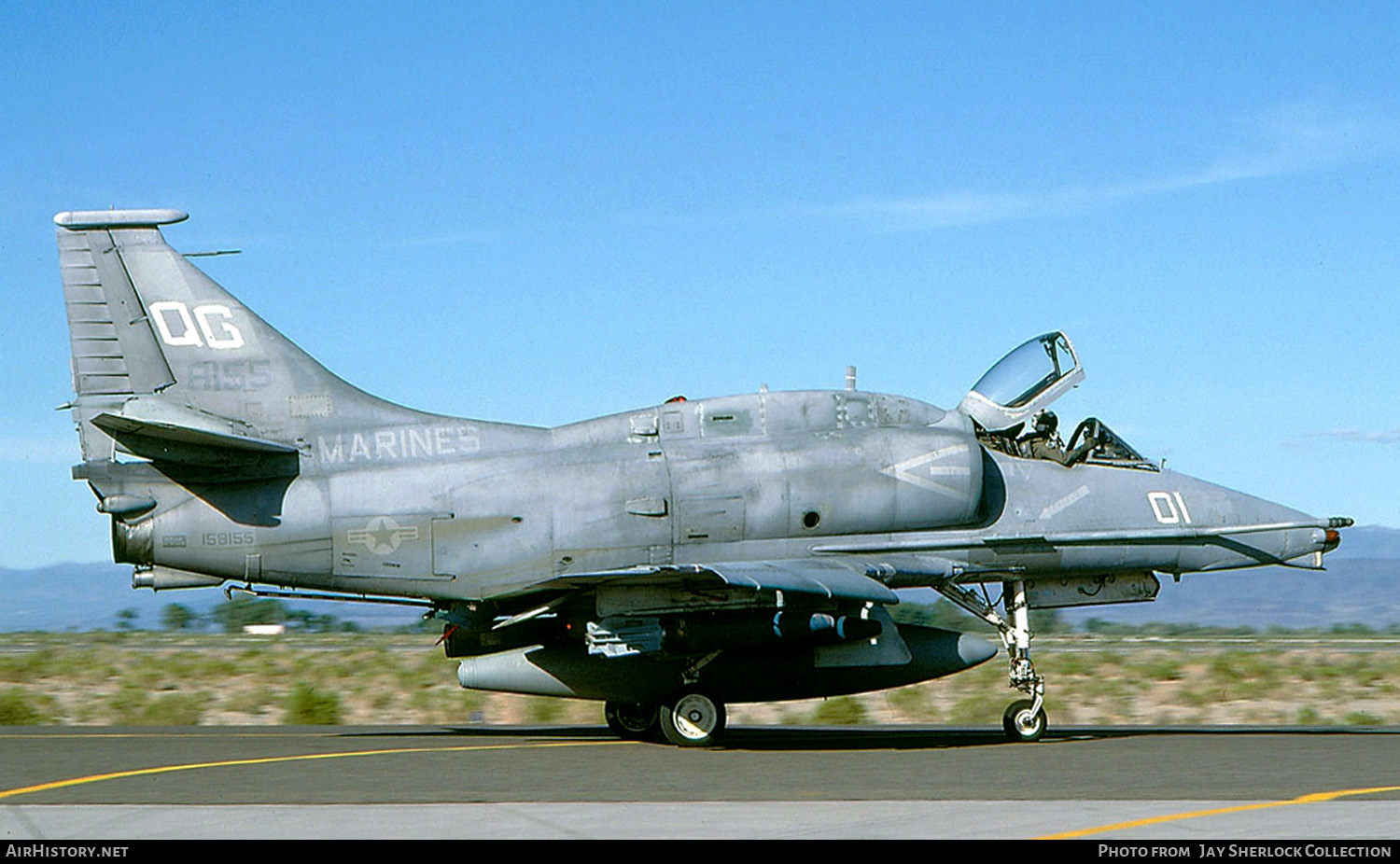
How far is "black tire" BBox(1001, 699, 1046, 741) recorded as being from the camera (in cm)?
1628

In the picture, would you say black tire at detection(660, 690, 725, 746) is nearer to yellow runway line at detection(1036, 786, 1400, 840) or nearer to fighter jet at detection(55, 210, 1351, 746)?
fighter jet at detection(55, 210, 1351, 746)

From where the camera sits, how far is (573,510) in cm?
1595

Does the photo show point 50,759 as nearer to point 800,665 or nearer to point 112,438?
point 112,438

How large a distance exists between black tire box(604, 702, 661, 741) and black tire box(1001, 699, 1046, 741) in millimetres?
3907

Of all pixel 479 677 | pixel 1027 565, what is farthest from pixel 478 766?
pixel 1027 565

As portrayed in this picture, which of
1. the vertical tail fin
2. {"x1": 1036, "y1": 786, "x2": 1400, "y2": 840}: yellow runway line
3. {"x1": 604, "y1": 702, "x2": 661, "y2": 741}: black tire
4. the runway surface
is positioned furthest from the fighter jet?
{"x1": 1036, "y1": 786, "x2": 1400, "y2": 840}: yellow runway line

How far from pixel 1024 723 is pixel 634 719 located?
432 cm

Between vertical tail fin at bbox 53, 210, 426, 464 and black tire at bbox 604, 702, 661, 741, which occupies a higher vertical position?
vertical tail fin at bbox 53, 210, 426, 464

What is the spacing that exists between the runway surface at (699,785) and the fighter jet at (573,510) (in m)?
1.00

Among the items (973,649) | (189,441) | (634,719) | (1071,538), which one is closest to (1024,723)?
(973,649)

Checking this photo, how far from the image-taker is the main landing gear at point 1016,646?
53.3 feet

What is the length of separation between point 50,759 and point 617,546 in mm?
5801

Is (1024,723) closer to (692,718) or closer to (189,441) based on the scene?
(692,718)

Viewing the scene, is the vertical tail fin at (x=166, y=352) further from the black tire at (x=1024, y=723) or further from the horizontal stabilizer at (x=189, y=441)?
the black tire at (x=1024, y=723)
